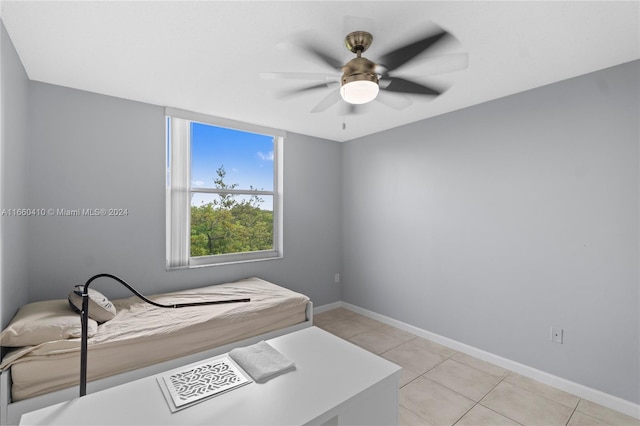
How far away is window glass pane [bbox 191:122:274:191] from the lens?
3.41 metres

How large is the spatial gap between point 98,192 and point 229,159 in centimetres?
137

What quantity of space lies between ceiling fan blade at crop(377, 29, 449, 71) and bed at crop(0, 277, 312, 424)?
2.16 m

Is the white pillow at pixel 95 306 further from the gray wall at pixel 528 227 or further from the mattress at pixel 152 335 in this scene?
the gray wall at pixel 528 227

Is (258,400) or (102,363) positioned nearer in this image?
(258,400)

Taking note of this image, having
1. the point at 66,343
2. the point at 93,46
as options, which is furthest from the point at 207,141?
the point at 66,343

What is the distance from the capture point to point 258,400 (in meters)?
1.10

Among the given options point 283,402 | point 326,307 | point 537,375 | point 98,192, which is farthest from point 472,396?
point 98,192

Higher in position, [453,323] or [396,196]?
[396,196]

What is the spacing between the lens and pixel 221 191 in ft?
11.7

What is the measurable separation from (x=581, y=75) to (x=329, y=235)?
3.11 metres

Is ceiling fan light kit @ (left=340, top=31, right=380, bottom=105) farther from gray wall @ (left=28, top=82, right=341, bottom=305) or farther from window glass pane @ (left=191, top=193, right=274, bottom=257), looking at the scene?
window glass pane @ (left=191, top=193, right=274, bottom=257)

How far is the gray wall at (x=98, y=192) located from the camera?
250cm

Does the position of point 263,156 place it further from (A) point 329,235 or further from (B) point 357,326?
(B) point 357,326

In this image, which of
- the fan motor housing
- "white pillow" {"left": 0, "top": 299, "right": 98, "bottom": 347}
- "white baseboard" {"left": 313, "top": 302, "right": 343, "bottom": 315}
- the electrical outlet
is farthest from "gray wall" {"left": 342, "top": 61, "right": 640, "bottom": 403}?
"white pillow" {"left": 0, "top": 299, "right": 98, "bottom": 347}
